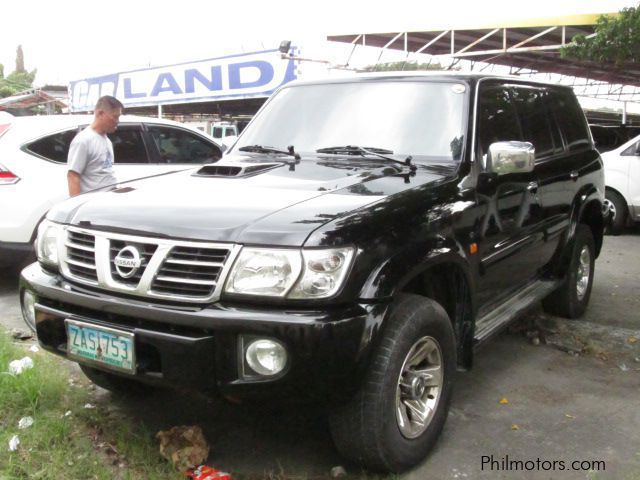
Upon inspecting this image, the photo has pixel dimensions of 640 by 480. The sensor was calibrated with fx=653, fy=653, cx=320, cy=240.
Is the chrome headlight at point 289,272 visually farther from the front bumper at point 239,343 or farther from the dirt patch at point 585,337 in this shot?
the dirt patch at point 585,337

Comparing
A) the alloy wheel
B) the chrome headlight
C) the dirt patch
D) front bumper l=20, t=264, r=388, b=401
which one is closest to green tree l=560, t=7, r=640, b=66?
the dirt patch

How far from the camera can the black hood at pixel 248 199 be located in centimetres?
250

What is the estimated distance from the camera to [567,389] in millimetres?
3830

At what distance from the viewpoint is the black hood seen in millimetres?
2500

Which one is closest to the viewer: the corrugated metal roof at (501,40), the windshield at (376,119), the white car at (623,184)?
the windshield at (376,119)

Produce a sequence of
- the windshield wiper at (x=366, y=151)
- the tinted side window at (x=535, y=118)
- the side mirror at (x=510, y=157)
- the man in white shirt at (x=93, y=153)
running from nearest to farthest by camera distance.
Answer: the side mirror at (x=510, y=157) → the windshield wiper at (x=366, y=151) → the tinted side window at (x=535, y=118) → the man in white shirt at (x=93, y=153)

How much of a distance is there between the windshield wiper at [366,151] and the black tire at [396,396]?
2.88ft

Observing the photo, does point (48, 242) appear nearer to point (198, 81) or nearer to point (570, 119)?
point (570, 119)

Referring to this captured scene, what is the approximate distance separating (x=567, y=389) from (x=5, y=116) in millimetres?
5442

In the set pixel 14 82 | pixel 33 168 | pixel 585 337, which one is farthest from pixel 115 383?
pixel 14 82

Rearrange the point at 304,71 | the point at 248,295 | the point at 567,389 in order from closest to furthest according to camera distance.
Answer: the point at 248,295 → the point at 567,389 → the point at 304,71

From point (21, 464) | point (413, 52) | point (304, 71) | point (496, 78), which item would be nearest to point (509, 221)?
point (496, 78)

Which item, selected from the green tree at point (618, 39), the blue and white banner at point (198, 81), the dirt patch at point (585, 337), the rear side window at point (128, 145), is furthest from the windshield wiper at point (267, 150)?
the blue and white banner at point (198, 81)

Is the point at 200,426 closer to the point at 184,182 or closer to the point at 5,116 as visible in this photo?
the point at 184,182
